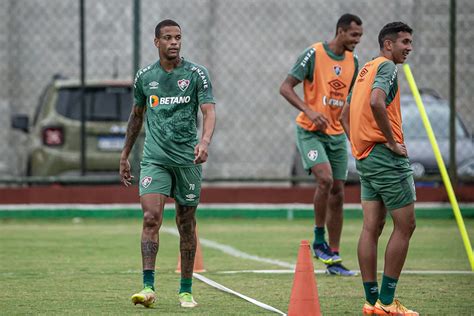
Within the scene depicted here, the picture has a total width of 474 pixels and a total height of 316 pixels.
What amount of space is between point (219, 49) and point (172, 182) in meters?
14.1

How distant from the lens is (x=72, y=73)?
23156 mm

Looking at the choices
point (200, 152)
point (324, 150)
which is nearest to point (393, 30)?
point (200, 152)

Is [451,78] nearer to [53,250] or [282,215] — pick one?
[282,215]

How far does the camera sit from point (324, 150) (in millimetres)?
11477

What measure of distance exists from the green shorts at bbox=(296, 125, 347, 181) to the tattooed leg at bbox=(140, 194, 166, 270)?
3.09 m

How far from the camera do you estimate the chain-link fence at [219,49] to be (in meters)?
21.9

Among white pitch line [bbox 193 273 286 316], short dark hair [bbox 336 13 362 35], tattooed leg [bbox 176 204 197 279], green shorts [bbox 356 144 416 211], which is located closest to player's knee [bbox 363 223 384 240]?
green shorts [bbox 356 144 416 211]

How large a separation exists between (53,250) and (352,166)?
18.3ft

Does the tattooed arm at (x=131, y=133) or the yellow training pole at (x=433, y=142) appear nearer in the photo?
the tattooed arm at (x=131, y=133)

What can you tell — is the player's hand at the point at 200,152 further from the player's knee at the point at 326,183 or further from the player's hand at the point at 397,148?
the player's knee at the point at 326,183

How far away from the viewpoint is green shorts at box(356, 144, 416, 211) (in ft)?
25.7

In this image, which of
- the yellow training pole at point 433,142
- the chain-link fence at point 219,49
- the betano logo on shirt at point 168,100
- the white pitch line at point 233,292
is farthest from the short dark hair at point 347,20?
the chain-link fence at point 219,49

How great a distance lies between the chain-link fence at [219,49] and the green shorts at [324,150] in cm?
948

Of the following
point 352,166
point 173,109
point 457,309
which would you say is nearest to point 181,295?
point 173,109
